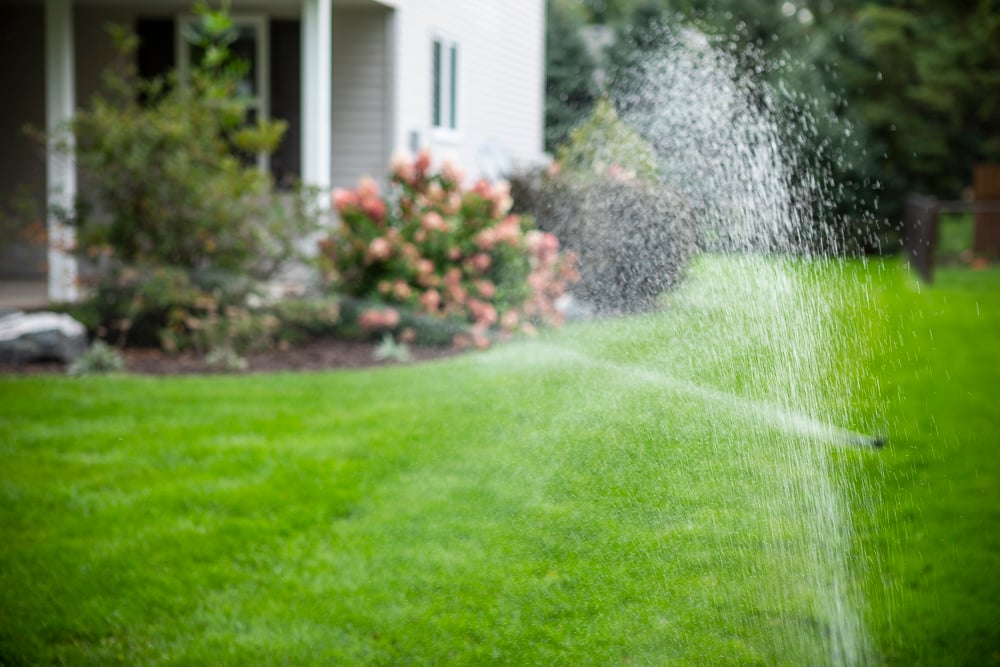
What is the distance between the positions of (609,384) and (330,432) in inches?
86.1

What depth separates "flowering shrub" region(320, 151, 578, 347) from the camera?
8.32 m

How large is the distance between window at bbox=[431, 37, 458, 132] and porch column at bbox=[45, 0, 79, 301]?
13.8 ft

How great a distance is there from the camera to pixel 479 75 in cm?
1423

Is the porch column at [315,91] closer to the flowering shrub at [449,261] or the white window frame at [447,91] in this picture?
the flowering shrub at [449,261]

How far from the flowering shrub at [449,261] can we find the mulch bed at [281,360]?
302mm

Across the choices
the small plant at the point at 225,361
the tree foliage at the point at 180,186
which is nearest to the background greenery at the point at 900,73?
the tree foliage at the point at 180,186

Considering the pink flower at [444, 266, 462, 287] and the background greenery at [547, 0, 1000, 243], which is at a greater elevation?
the background greenery at [547, 0, 1000, 243]

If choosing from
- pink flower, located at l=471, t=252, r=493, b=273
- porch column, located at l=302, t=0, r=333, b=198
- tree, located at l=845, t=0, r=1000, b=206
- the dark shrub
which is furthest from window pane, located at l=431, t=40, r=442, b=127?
tree, located at l=845, t=0, r=1000, b=206

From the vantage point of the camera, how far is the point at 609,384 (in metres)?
3.60

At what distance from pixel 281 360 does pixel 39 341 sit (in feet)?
5.17

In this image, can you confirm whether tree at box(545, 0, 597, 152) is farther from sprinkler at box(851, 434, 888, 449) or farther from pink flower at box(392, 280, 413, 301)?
sprinkler at box(851, 434, 888, 449)

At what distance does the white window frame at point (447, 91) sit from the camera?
1258 centimetres

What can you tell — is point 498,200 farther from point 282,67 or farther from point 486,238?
point 282,67

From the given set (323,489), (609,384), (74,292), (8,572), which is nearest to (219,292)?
(74,292)
